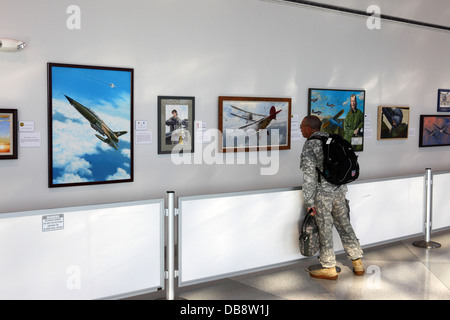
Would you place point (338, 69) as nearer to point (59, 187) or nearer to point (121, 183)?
point (121, 183)

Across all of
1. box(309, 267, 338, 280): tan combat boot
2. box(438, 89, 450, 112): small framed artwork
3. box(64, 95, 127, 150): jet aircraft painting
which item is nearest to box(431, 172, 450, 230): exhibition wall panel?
box(438, 89, 450, 112): small framed artwork

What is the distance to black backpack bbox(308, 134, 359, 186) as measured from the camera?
4.92m

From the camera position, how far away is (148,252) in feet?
14.2

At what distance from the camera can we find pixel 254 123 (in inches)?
227

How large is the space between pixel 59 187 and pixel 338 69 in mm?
4212

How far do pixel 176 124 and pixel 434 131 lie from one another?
16.5 feet

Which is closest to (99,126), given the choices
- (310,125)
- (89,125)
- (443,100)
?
(89,125)

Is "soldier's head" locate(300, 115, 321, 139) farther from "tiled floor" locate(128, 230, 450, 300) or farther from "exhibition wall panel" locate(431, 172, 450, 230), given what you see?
"exhibition wall panel" locate(431, 172, 450, 230)

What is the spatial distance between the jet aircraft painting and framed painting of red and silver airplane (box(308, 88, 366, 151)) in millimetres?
2806

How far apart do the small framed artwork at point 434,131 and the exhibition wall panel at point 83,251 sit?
5315mm

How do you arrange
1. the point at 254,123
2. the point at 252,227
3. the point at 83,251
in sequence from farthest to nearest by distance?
the point at 254,123, the point at 252,227, the point at 83,251

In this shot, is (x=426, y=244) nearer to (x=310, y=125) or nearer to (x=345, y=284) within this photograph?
(x=345, y=284)
